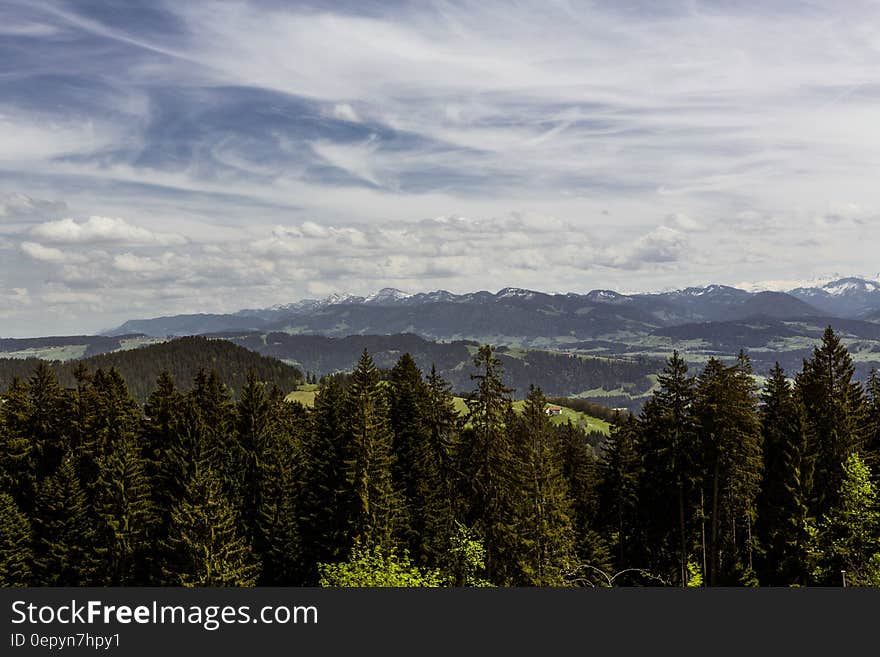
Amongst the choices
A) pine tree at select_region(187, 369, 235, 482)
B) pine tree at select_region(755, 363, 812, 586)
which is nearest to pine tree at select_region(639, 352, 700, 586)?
pine tree at select_region(755, 363, 812, 586)

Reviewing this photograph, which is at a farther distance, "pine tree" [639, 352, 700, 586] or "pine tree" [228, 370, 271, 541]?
"pine tree" [228, 370, 271, 541]

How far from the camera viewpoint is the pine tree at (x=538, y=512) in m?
42.5

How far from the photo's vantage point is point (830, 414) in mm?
51219

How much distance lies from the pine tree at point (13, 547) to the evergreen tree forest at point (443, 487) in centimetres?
21

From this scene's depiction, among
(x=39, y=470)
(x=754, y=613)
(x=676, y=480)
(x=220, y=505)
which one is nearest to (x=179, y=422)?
(x=39, y=470)

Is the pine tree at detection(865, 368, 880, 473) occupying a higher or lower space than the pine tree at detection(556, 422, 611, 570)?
higher

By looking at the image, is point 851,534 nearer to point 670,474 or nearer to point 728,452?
point 728,452

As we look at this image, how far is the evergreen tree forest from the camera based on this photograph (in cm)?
4525

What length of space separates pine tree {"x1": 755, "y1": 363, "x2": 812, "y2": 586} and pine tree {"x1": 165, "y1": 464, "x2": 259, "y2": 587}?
39921mm

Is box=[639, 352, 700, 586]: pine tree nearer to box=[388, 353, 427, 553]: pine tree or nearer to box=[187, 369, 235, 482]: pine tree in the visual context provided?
box=[388, 353, 427, 553]: pine tree

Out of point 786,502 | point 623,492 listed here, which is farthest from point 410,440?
point 786,502

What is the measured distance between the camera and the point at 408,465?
59438mm

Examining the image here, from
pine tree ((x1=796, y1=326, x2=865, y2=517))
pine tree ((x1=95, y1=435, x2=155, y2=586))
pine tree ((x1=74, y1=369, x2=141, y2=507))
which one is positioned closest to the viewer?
pine tree ((x1=796, y1=326, x2=865, y2=517))

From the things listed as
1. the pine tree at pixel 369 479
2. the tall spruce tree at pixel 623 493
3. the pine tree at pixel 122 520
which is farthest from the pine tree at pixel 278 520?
the tall spruce tree at pixel 623 493
